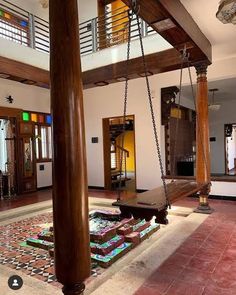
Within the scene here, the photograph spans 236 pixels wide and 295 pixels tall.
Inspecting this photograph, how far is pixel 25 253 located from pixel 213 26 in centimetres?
389

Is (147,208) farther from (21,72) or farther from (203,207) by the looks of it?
(21,72)

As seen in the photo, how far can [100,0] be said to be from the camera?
763 centimetres

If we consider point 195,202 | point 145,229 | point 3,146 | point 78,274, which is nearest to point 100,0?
point 3,146

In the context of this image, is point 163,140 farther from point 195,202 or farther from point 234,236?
point 234,236

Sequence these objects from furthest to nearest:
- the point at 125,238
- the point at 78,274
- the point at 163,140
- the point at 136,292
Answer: the point at 163,140 → the point at 125,238 → the point at 136,292 → the point at 78,274

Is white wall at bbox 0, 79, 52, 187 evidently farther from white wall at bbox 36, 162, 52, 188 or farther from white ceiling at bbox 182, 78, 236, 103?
white ceiling at bbox 182, 78, 236, 103

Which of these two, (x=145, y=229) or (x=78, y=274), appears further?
(x=145, y=229)

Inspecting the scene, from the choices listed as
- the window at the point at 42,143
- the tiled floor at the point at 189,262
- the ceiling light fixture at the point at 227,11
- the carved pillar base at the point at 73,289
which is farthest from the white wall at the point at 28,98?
the carved pillar base at the point at 73,289

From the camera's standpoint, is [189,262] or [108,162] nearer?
[189,262]

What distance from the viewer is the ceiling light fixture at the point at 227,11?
2592 mm

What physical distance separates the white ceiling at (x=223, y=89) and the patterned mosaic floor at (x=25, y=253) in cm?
512

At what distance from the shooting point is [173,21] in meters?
2.69

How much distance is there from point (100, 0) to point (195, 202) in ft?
20.9

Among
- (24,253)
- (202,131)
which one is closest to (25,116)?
(24,253)
